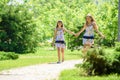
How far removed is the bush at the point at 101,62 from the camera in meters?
11.9

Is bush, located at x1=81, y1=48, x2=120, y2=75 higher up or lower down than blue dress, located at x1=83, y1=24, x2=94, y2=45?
lower down

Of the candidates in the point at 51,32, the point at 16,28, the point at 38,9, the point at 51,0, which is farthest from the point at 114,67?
the point at 51,0

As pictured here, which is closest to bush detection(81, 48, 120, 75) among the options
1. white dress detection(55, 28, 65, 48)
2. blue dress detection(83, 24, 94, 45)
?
blue dress detection(83, 24, 94, 45)

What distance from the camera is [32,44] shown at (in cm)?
3791

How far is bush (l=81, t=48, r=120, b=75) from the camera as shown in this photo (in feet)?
39.0

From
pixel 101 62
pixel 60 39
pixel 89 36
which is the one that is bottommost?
pixel 101 62

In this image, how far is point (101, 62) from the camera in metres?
12.0

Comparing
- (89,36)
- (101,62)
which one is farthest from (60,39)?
(101,62)

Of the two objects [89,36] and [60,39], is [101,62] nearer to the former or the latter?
[89,36]

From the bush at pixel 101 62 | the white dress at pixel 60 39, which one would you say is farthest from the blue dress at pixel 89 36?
the bush at pixel 101 62

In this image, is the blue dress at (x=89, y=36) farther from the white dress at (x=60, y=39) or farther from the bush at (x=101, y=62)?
the bush at (x=101, y=62)

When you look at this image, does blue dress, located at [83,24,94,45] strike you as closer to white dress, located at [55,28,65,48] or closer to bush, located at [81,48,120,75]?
white dress, located at [55,28,65,48]

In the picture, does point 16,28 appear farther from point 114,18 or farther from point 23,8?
point 114,18

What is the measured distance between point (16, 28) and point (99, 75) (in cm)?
2477
